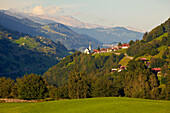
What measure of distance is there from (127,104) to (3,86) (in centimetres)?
5935

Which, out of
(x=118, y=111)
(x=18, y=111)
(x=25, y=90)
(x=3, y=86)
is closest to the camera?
(x=118, y=111)

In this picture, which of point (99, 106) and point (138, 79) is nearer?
point (99, 106)

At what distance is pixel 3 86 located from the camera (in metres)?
98.5

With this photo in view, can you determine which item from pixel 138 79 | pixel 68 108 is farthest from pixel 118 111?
pixel 138 79

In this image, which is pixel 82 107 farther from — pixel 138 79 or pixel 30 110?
pixel 138 79

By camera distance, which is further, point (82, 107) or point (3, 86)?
point (3, 86)

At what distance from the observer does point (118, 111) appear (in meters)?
47.9

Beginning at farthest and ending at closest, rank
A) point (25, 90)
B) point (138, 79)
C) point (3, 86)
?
point (138, 79), point (3, 86), point (25, 90)

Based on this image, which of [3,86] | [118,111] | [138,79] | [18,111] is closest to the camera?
[118,111]

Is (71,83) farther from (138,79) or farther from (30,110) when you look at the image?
(30,110)

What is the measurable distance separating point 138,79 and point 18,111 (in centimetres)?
7873

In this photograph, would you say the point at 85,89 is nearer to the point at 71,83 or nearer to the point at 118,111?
the point at 71,83

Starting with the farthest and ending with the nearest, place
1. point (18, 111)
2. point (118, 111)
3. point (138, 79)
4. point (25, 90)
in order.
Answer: point (138, 79) < point (25, 90) < point (18, 111) < point (118, 111)

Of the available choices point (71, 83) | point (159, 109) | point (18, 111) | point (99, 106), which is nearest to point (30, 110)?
point (18, 111)
